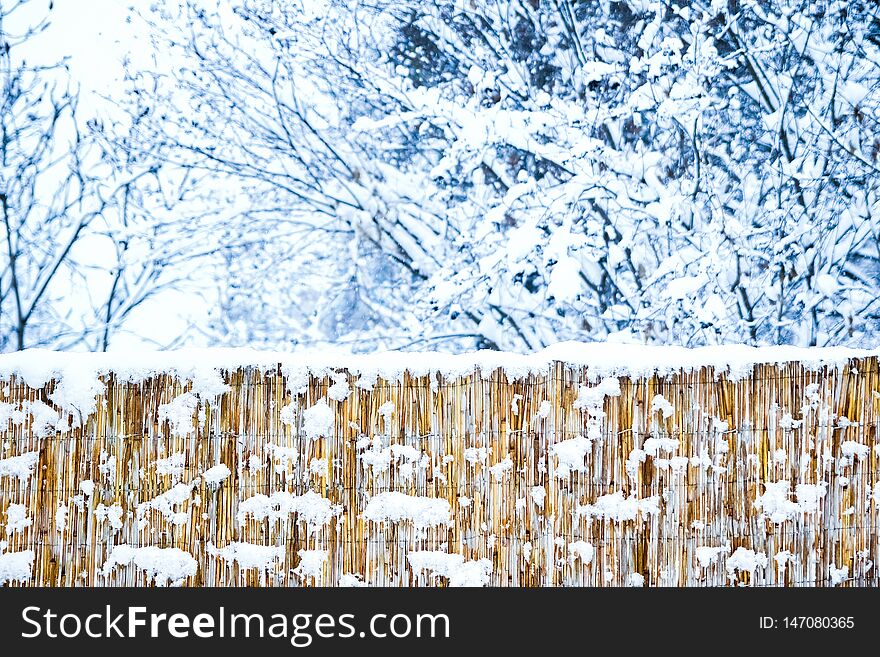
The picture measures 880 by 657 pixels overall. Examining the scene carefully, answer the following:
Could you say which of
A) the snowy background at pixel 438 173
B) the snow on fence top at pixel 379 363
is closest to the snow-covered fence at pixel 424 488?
the snow on fence top at pixel 379 363

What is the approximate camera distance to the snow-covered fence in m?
2.71

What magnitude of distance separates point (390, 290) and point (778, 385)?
437 cm

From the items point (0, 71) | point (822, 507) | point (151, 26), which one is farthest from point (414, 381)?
point (0, 71)

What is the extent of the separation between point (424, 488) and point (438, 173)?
285 cm

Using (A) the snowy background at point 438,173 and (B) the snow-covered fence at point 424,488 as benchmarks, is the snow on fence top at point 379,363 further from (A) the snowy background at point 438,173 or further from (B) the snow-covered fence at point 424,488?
(A) the snowy background at point 438,173

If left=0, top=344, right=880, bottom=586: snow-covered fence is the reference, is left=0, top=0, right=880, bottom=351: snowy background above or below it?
above

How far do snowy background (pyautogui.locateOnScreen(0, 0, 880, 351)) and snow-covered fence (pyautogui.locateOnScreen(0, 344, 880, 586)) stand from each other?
191 cm

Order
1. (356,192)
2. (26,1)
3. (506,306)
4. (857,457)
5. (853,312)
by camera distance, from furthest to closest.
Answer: (26,1) < (356,192) < (506,306) < (853,312) < (857,457)

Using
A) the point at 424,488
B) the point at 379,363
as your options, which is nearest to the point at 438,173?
the point at 379,363

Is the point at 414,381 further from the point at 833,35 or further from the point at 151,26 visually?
the point at 151,26

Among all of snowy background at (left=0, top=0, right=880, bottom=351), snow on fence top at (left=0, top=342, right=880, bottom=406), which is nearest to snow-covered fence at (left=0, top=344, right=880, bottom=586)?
snow on fence top at (left=0, top=342, right=880, bottom=406)

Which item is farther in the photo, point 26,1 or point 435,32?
point 26,1

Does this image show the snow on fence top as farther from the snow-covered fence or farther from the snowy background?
the snowy background

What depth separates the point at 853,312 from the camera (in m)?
5.01
